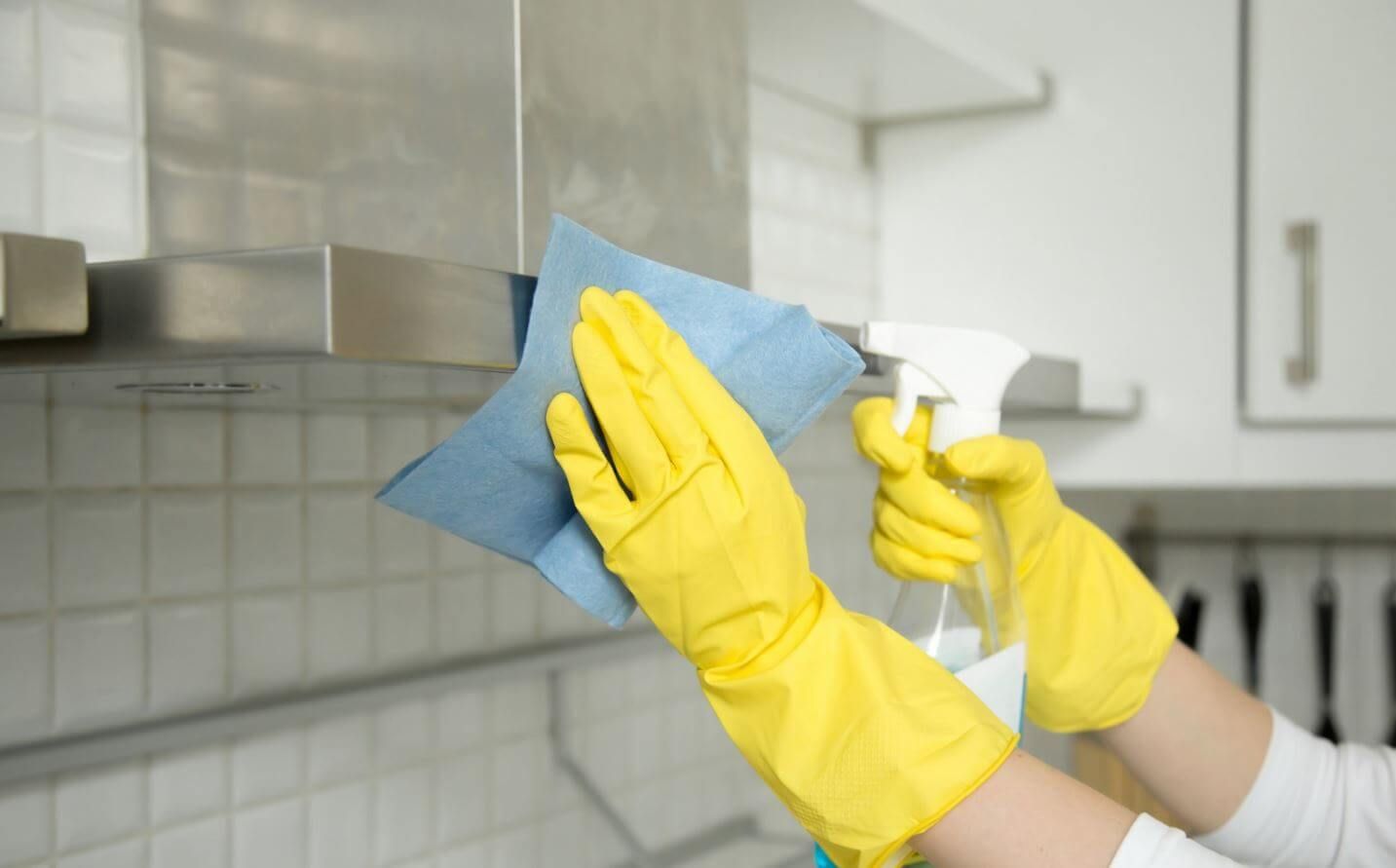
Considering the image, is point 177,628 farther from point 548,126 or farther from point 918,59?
point 918,59

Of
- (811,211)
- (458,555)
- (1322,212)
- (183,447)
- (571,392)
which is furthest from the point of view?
(811,211)

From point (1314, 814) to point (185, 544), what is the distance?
2.82 ft

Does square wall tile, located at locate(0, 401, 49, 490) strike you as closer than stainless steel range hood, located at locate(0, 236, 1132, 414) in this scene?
No

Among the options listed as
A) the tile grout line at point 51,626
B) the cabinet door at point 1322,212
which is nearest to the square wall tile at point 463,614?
the tile grout line at point 51,626

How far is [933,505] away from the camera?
0.79 meters

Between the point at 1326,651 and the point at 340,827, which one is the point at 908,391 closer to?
the point at 340,827

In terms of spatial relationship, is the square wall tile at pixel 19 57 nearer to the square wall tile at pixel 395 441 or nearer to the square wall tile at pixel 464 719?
the square wall tile at pixel 395 441

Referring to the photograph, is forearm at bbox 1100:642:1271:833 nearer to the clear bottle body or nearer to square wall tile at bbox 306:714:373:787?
the clear bottle body

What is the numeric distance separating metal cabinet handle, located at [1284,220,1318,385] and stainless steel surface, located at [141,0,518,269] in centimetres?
96

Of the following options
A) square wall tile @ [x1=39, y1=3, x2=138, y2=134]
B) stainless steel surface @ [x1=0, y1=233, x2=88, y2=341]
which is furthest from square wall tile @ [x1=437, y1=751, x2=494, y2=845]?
stainless steel surface @ [x1=0, y1=233, x2=88, y2=341]

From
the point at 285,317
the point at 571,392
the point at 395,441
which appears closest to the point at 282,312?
the point at 285,317

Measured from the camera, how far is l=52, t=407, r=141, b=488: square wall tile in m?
0.80

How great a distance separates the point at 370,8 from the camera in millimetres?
768

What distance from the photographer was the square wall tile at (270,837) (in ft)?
3.05
